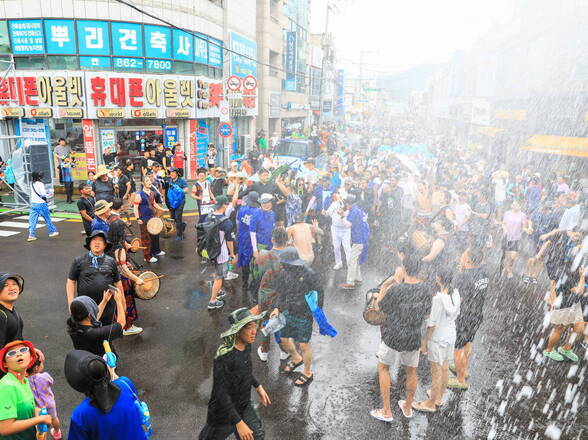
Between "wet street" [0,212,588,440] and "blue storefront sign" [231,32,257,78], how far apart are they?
17.4 meters

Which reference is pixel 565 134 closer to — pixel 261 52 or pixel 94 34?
pixel 261 52

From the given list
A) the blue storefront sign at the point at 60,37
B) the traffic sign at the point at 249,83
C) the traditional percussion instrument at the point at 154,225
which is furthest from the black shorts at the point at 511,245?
the blue storefront sign at the point at 60,37

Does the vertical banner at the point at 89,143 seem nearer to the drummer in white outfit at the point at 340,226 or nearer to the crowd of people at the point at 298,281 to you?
the crowd of people at the point at 298,281

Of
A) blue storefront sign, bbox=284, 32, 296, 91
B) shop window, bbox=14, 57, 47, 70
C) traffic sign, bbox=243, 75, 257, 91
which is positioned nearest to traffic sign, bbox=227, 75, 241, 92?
traffic sign, bbox=243, 75, 257, 91

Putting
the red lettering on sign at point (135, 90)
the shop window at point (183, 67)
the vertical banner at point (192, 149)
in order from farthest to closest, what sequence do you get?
the vertical banner at point (192, 149) < the shop window at point (183, 67) < the red lettering on sign at point (135, 90)

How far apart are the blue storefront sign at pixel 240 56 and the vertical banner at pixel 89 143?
28.4ft

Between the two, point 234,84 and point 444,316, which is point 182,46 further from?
point 444,316

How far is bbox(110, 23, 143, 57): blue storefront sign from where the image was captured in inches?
659

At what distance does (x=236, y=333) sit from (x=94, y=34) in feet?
56.1

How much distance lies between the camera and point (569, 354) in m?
5.77

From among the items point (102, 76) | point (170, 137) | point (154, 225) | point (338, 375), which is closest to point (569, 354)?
point (338, 375)

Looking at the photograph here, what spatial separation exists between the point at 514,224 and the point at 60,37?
55.1ft

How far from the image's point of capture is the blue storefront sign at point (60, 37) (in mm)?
16234

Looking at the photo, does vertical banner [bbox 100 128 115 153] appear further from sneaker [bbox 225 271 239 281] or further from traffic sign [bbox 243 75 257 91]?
sneaker [bbox 225 271 239 281]
